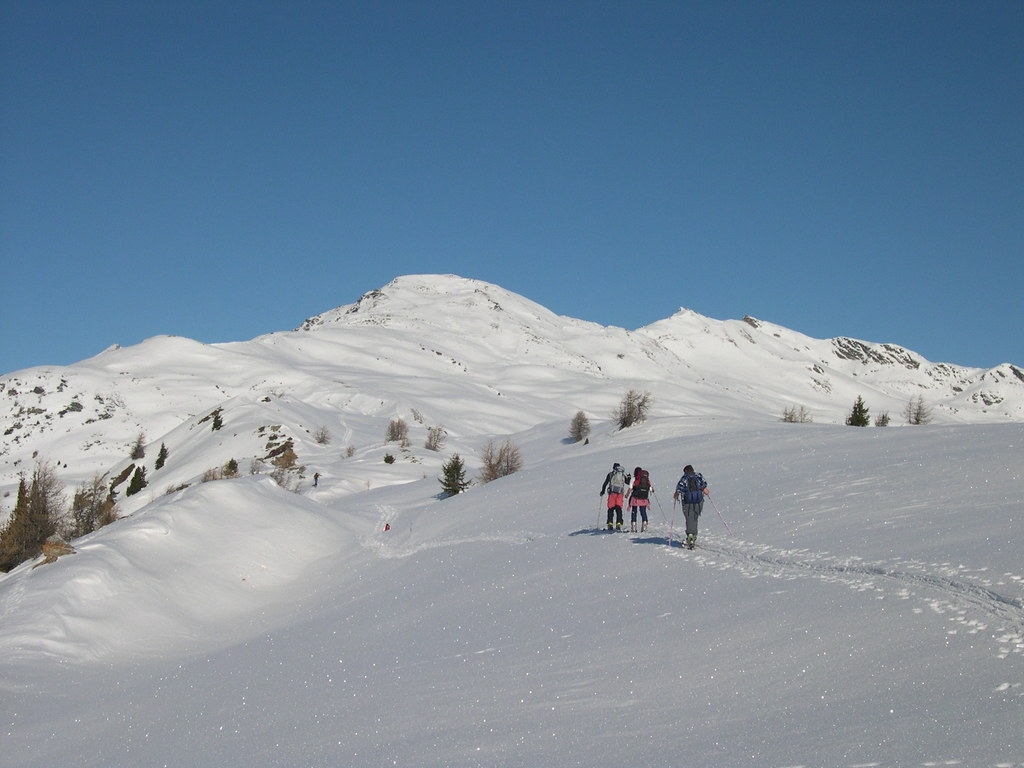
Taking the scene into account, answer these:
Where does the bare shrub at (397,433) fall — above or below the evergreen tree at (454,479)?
above

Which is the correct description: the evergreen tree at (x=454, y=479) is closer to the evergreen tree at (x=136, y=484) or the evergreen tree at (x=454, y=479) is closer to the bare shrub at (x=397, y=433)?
the evergreen tree at (x=136, y=484)

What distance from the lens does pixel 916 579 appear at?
1112 cm

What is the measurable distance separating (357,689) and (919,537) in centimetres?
942

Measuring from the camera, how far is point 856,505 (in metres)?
17.6

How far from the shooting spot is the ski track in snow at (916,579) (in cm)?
886

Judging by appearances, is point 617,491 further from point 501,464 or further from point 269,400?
point 269,400

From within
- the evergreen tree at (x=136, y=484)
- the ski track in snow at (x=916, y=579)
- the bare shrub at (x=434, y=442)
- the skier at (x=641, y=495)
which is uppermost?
the bare shrub at (x=434, y=442)

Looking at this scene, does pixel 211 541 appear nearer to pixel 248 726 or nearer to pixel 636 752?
pixel 248 726

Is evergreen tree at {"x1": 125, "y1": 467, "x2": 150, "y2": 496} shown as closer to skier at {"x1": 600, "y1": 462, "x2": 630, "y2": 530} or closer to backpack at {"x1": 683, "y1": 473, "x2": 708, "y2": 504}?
skier at {"x1": 600, "y1": 462, "x2": 630, "y2": 530}

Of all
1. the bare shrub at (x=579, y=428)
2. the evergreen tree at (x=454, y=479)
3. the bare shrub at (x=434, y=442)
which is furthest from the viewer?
the bare shrub at (x=434, y=442)

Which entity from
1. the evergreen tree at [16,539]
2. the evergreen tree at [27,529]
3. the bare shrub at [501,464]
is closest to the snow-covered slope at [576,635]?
the evergreen tree at [16,539]

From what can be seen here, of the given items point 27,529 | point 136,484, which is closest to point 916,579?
point 27,529

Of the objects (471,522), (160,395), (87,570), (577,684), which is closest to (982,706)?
(577,684)

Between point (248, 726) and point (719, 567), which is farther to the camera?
point (719, 567)
